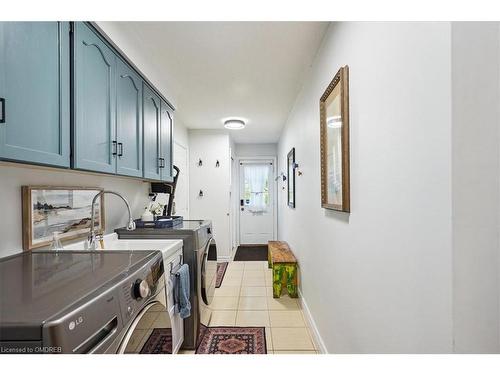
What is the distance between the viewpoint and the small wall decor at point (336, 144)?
53.8 inches

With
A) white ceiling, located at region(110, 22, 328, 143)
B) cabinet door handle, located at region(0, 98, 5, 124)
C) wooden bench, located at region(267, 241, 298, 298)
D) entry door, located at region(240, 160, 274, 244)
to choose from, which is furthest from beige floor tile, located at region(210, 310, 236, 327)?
entry door, located at region(240, 160, 274, 244)

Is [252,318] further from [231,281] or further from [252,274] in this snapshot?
[252,274]

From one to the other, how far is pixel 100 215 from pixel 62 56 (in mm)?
1119

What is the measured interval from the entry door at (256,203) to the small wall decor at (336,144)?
13.1ft

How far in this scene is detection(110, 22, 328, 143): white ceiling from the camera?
1714 mm

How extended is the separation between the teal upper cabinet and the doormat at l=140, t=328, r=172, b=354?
1.24 meters

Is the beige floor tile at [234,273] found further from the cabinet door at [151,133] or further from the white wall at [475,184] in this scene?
the white wall at [475,184]

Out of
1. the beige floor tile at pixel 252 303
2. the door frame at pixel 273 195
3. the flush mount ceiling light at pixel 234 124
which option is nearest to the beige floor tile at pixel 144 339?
the beige floor tile at pixel 252 303

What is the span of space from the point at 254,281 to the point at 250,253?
1.65 m

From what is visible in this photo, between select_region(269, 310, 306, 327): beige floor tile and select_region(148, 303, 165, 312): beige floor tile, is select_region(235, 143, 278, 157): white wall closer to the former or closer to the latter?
select_region(269, 310, 306, 327): beige floor tile

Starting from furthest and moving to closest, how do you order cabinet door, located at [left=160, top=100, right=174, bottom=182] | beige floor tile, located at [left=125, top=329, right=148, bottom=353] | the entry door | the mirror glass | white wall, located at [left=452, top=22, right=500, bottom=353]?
the entry door, cabinet door, located at [left=160, top=100, right=174, bottom=182], the mirror glass, beige floor tile, located at [left=125, top=329, right=148, bottom=353], white wall, located at [left=452, top=22, right=500, bottom=353]

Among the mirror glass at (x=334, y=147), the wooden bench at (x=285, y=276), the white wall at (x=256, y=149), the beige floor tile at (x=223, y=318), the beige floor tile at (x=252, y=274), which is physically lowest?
the beige floor tile at (x=252, y=274)

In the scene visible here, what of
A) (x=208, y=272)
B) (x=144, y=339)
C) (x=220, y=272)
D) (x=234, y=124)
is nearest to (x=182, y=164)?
(x=234, y=124)
